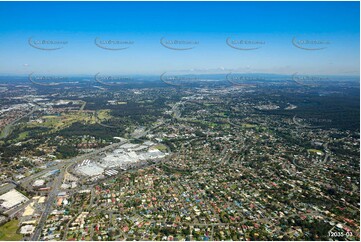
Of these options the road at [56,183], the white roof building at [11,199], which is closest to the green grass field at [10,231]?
the road at [56,183]

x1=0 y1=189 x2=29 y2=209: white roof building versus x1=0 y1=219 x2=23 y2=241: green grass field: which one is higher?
x1=0 y1=189 x2=29 y2=209: white roof building

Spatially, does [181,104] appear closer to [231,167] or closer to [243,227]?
[231,167]

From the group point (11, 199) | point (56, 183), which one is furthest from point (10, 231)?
point (56, 183)

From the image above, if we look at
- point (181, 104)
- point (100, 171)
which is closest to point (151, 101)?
point (181, 104)

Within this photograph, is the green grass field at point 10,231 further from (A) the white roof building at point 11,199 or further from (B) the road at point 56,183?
(A) the white roof building at point 11,199

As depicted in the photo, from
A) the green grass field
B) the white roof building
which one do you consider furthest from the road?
the white roof building

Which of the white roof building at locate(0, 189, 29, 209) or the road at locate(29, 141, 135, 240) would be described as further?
the white roof building at locate(0, 189, 29, 209)

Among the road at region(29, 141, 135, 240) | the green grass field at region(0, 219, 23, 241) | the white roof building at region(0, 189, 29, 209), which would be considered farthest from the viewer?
the white roof building at region(0, 189, 29, 209)

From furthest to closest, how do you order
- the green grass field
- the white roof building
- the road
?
the white roof building → the road → the green grass field

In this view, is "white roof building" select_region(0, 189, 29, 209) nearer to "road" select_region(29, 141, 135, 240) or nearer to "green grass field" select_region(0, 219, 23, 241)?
"road" select_region(29, 141, 135, 240)
